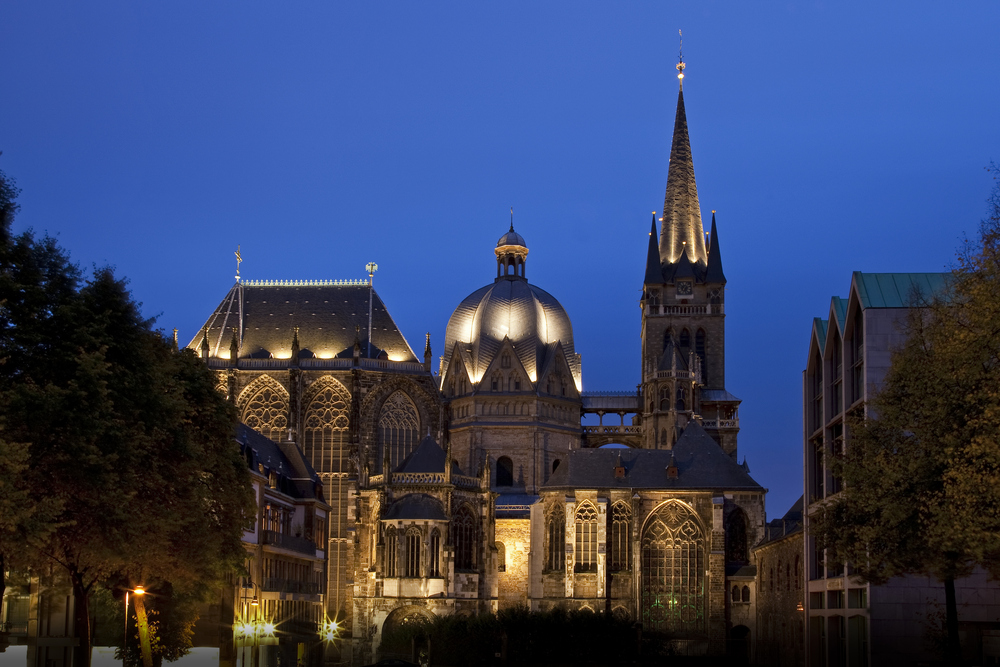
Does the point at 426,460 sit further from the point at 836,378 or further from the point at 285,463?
the point at 836,378

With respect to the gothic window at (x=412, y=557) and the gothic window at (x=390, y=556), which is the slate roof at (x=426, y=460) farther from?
the gothic window at (x=412, y=557)

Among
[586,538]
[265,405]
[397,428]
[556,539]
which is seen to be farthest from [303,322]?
[586,538]

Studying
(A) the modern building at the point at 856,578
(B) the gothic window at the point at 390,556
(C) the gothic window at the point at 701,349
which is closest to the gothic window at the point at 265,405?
(B) the gothic window at the point at 390,556

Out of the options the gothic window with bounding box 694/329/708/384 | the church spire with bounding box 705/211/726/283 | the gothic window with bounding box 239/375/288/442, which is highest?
the church spire with bounding box 705/211/726/283

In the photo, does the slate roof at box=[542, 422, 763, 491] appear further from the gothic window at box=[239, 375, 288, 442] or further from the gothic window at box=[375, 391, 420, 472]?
the gothic window at box=[239, 375, 288, 442]

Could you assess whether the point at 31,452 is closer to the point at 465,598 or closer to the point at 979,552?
the point at 979,552

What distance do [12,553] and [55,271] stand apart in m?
7.88

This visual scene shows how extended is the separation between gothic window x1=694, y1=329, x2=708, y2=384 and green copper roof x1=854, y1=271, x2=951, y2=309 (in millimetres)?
57100

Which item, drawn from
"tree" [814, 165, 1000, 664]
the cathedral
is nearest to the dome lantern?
the cathedral

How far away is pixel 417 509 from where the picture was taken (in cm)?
7669

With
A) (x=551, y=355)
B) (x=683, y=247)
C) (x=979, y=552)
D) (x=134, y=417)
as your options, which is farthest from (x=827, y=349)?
(x=683, y=247)

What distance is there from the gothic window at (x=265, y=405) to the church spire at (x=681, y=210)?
127 ft

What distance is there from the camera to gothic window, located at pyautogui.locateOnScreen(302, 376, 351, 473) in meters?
92.2

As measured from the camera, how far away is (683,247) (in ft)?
A: 380
